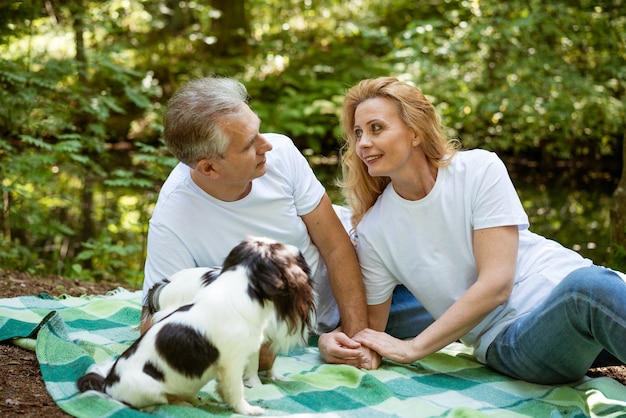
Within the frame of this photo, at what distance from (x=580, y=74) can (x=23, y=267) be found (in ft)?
23.1

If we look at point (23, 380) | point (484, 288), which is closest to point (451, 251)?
point (484, 288)

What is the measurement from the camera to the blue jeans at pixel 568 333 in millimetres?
2590

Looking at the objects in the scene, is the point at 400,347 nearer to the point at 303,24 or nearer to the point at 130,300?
the point at 130,300

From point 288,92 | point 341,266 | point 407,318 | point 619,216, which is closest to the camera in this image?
point 341,266

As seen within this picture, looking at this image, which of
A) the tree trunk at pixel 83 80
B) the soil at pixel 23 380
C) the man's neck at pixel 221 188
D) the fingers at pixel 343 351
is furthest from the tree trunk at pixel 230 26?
the fingers at pixel 343 351

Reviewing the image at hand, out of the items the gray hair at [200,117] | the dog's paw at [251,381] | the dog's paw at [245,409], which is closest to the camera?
the dog's paw at [245,409]

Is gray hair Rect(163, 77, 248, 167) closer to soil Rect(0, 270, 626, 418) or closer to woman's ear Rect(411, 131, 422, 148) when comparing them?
woman's ear Rect(411, 131, 422, 148)

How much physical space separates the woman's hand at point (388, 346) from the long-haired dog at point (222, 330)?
0.80 metres

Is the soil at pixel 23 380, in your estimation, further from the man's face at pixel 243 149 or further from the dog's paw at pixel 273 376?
the man's face at pixel 243 149

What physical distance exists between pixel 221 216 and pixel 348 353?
83 cm

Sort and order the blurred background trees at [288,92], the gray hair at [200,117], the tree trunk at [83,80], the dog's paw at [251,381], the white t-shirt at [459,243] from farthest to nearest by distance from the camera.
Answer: the tree trunk at [83,80]
the blurred background trees at [288,92]
the white t-shirt at [459,243]
the gray hair at [200,117]
the dog's paw at [251,381]

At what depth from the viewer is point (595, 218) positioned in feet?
28.0

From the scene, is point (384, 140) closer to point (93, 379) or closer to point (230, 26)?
point (93, 379)

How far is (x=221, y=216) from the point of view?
3148mm
